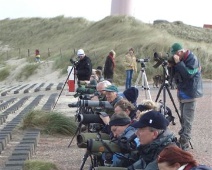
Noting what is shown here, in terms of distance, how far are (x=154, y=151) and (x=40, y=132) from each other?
4.87m

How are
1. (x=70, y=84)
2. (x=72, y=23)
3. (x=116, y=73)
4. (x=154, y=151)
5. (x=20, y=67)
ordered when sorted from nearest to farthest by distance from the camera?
(x=154, y=151), (x=70, y=84), (x=116, y=73), (x=20, y=67), (x=72, y=23)

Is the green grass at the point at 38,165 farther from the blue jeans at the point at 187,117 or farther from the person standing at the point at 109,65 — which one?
the person standing at the point at 109,65

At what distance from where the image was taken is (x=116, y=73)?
22.6 meters

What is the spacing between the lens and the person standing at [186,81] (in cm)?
643

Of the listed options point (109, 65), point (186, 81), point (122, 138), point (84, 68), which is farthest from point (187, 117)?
point (109, 65)

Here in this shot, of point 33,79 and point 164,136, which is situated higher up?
point 164,136

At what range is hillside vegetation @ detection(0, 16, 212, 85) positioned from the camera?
25.8 m

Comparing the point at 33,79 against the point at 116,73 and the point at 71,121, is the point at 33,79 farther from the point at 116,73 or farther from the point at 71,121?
the point at 71,121

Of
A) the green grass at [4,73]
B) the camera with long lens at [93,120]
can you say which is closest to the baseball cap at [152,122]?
the camera with long lens at [93,120]

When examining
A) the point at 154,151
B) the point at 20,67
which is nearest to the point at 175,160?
the point at 154,151

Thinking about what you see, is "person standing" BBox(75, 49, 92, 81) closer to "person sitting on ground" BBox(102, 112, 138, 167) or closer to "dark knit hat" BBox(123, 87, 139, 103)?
"dark knit hat" BBox(123, 87, 139, 103)

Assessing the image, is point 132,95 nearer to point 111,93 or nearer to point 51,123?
point 111,93

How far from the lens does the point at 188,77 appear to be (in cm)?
652

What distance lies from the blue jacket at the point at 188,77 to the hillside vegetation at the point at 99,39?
15246 millimetres
